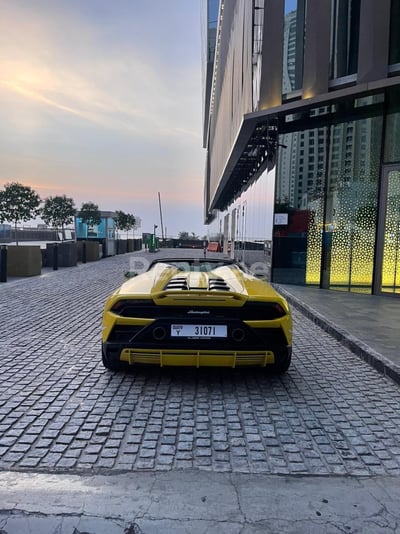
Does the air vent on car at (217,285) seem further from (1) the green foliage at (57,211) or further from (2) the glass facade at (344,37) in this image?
(1) the green foliage at (57,211)

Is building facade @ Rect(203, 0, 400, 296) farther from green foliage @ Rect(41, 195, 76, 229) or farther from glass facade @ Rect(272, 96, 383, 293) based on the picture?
green foliage @ Rect(41, 195, 76, 229)

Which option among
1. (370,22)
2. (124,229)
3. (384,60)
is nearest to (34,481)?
(384,60)

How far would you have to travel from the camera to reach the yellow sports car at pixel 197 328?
3.60 metres

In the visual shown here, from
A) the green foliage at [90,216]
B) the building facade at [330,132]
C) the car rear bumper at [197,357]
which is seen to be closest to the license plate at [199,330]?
the car rear bumper at [197,357]

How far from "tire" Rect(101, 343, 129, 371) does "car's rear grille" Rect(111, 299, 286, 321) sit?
392 mm

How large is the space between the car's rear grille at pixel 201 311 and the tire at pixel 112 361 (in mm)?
392

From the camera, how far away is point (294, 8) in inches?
396

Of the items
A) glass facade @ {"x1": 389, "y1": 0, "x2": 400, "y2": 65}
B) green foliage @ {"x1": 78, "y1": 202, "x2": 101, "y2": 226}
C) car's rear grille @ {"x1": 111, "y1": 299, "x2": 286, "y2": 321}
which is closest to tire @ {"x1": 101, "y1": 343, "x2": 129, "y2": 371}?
car's rear grille @ {"x1": 111, "y1": 299, "x2": 286, "y2": 321}

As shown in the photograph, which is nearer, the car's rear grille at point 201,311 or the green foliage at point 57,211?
the car's rear grille at point 201,311

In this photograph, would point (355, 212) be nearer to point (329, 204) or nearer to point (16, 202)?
point (329, 204)

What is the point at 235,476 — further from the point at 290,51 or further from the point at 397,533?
the point at 290,51

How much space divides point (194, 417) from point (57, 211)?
86.7ft

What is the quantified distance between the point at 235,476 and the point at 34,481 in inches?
45.0

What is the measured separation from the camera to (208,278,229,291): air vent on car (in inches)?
153
